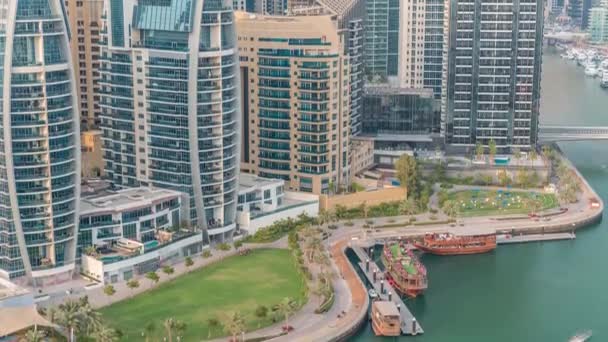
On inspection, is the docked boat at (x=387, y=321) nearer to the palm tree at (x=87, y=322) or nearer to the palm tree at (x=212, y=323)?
the palm tree at (x=212, y=323)

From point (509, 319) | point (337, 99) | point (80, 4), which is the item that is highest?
point (80, 4)

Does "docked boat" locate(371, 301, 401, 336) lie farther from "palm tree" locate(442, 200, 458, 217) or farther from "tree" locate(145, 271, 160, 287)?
"palm tree" locate(442, 200, 458, 217)

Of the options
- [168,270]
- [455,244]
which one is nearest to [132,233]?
[168,270]

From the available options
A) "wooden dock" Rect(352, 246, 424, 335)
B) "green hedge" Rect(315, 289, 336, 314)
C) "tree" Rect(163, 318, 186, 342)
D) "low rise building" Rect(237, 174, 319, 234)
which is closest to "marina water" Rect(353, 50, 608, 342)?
"wooden dock" Rect(352, 246, 424, 335)

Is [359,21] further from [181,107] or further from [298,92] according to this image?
[181,107]

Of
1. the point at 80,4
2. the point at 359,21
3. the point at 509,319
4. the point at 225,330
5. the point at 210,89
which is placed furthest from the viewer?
the point at 359,21

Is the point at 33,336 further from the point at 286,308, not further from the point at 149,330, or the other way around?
the point at 286,308

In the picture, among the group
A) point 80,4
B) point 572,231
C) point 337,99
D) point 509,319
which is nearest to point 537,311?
point 509,319
